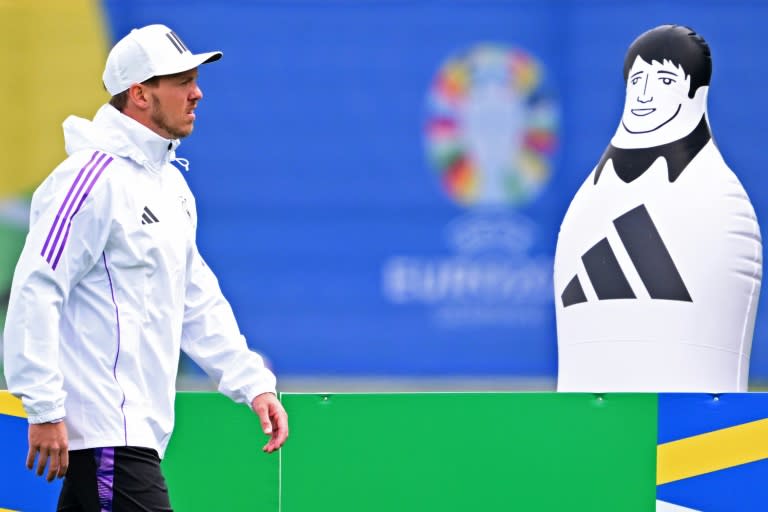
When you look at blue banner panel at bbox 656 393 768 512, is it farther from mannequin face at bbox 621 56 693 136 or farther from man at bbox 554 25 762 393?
mannequin face at bbox 621 56 693 136

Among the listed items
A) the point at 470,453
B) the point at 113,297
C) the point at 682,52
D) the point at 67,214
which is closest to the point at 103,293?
the point at 113,297

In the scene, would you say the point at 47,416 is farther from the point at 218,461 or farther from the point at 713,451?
the point at 713,451

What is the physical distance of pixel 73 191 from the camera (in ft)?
8.34

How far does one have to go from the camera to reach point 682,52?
374 cm

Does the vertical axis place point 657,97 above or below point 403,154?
below

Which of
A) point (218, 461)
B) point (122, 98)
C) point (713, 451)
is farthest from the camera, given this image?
point (218, 461)

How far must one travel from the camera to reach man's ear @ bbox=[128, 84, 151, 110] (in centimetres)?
273

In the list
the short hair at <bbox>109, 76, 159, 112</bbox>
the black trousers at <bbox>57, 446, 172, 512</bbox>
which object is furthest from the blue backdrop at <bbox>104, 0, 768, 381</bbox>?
the black trousers at <bbox>57, 446, 172, 512</bbox>

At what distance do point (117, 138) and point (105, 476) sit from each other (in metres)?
0.64

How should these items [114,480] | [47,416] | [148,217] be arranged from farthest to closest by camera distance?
[148,217] → [114,480] → [47,416]

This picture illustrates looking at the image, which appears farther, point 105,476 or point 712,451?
point 712,451

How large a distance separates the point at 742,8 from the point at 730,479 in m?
3.80

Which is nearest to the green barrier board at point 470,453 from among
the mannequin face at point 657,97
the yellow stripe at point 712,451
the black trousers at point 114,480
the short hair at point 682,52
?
the yellow stripe at point 712,451

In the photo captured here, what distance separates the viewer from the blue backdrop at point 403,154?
6.27m
